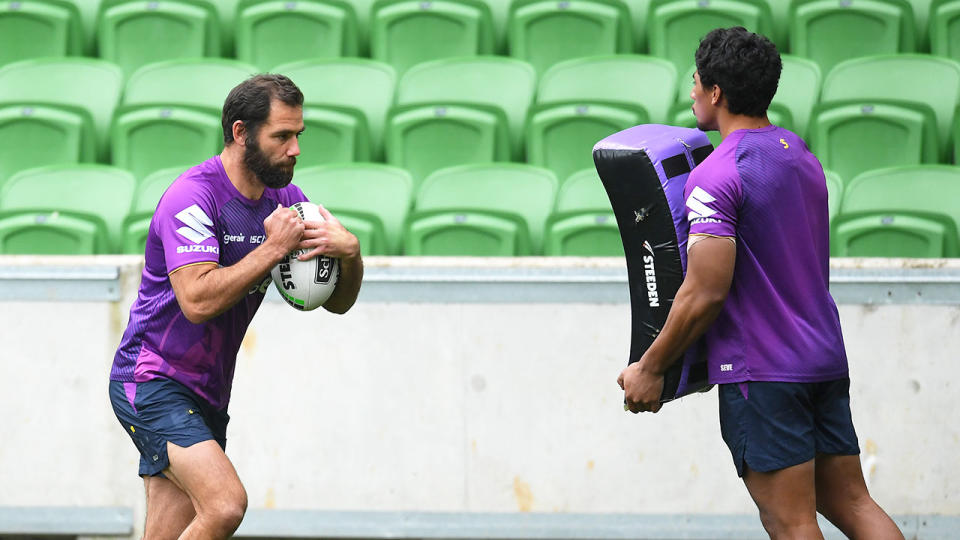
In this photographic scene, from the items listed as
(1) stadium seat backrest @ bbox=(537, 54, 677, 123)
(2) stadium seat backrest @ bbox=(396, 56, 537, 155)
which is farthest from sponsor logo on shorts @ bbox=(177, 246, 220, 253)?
(1) stadium seat backrest @ bbox=(537, 54, 677, 123)

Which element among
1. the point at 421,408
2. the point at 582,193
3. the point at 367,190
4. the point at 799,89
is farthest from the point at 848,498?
the point at 799,89

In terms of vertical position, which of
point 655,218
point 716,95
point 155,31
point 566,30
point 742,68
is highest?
point 742,68

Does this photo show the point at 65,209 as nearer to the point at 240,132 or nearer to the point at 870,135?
the point at 240,132

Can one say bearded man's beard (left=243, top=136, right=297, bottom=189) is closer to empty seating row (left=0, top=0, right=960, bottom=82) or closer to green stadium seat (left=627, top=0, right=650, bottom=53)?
empty seating row (left=0, top=0, right=960, bottom=82)

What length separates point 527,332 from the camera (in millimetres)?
5711

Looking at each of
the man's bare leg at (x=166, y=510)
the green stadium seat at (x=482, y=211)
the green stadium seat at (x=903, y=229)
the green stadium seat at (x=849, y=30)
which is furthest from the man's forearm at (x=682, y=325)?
the green stadium seat at (x=849, y=30)

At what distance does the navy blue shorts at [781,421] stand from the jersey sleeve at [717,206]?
1.61ft

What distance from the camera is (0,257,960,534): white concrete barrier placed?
18.6 ft

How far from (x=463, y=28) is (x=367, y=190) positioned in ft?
6.09

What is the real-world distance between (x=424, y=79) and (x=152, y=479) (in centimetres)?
419

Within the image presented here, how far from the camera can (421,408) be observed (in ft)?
18.8

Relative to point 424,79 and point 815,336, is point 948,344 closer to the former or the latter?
point 815,336

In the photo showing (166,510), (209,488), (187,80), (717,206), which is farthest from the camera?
(187,80)

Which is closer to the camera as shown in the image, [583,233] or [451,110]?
[583,233]
